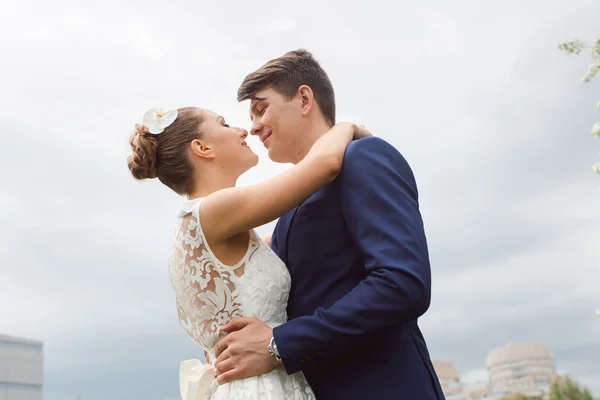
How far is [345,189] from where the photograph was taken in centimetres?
330

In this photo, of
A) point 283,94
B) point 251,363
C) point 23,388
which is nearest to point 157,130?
point 283,94

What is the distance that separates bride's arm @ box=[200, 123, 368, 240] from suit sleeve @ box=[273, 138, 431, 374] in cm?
17

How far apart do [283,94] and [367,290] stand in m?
1.58

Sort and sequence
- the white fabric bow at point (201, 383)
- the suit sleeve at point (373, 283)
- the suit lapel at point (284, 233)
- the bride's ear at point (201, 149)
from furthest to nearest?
1. the bride's ear at point (201, 149)
2. the suit lapel at point (284, 233)
3. the white fabric bow at point (201, 383)
4. the suit sleeve at point (373, 283)

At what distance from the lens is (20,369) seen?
98.2 meters

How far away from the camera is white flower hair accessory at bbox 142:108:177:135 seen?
379 cm

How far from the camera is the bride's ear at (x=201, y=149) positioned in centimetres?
372

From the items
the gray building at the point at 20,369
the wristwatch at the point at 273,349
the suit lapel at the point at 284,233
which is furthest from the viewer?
the gray building at the point at 20,369

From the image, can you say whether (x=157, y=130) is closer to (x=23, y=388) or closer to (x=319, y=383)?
(x=319, y=383)

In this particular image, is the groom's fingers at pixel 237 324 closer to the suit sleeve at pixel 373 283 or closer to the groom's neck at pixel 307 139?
the suit sleeve at pixel 373 283

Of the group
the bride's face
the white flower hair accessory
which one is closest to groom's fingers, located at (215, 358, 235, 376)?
the bride's face

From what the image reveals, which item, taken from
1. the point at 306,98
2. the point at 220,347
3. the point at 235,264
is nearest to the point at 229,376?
the point at 220,347

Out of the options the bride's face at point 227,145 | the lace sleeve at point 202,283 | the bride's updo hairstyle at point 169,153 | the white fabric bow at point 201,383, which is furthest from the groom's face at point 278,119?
the white fabric bow at point 201,383

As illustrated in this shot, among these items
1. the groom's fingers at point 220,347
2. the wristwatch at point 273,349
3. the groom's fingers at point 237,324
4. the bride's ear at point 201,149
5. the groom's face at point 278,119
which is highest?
the groom's face at point 278,119
